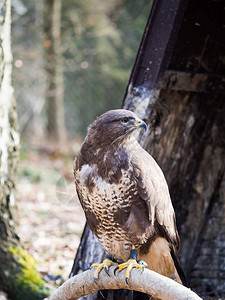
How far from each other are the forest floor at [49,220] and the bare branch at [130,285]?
1399mm

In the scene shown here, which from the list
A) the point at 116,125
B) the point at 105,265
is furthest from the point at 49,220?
the point at 116,125

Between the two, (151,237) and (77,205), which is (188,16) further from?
(77,205)

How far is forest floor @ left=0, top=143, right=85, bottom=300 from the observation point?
17.6ft

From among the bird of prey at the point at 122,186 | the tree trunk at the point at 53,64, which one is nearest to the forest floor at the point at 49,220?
the bird of prey at the point at 122,186

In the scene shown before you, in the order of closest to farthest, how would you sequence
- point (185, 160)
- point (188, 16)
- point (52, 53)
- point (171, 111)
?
point (188, 16), point (171, 111), point (185, 160), point (52, 53)

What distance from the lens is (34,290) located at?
4.62 metres

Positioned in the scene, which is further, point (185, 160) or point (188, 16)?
point (185, 160)

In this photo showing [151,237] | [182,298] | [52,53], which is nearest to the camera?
[182,298]

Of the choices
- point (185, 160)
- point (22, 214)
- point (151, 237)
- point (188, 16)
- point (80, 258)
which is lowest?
point (22, 214)

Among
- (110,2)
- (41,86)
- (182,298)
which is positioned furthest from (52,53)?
(182,298)

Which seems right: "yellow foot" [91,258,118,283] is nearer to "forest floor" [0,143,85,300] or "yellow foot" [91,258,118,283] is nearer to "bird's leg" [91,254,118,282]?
"bird's leg" [91,254,118,282]

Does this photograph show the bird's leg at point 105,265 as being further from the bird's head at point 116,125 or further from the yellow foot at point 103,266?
the bird's head at point 116,125

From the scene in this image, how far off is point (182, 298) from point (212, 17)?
270 centimetres

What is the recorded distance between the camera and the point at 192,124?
177 inches
